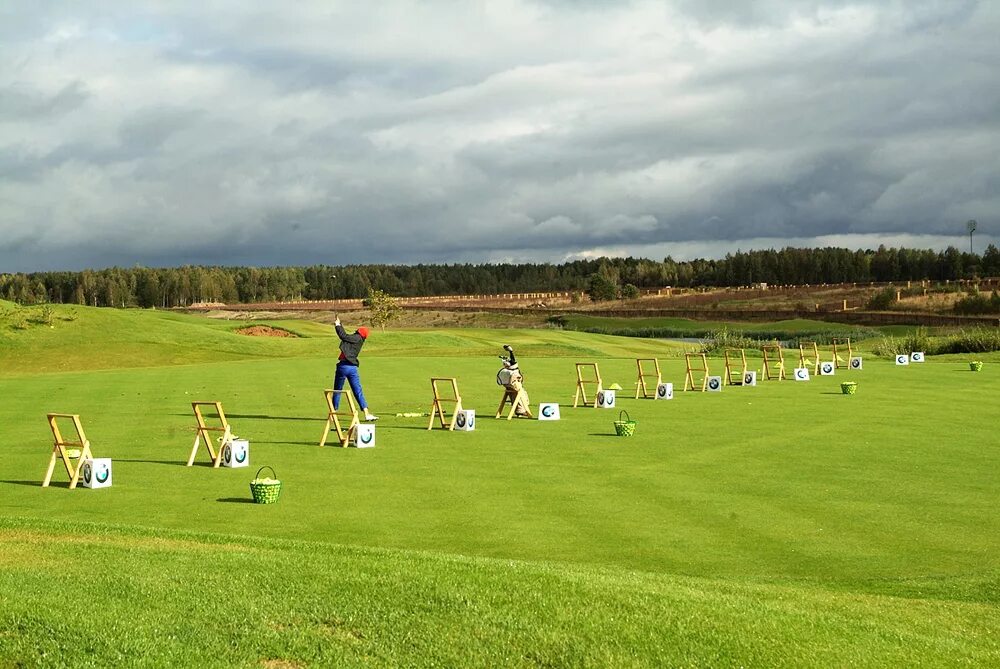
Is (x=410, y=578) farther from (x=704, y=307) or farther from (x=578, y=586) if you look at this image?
(x=704, y=307)

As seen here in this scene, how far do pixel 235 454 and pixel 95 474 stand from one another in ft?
9.38

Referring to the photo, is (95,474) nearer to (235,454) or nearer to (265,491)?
(235,454)

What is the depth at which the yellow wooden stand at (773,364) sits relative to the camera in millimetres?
44244

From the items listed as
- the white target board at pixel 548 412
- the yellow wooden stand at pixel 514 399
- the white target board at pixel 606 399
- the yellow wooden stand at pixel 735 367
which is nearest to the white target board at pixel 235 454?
the yellow wooden stand at pixel 514 399

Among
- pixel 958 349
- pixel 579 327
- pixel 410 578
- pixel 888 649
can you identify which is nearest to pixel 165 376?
pixel 410 578

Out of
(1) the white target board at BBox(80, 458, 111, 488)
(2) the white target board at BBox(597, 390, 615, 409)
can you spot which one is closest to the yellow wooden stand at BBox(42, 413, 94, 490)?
(1) the white target board at BBox(80, 458, 111, 488)

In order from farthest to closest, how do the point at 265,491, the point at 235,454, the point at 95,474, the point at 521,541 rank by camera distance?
1. the point at 235,454
2. the point at 95,474
3. the point at 265,491
4. the point at 521,541

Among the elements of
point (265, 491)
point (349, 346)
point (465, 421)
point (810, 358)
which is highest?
point (349, 346)

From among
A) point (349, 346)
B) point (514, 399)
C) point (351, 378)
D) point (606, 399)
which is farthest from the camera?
point (606, 399)

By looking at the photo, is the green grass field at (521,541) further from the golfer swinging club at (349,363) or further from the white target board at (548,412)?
the golfer swinging club at (349,363)

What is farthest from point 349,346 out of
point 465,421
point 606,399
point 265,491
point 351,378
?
point 265,491

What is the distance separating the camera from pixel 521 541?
558 inches

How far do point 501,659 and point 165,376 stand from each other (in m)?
39.1

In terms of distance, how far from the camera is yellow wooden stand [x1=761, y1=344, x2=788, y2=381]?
4424cm
